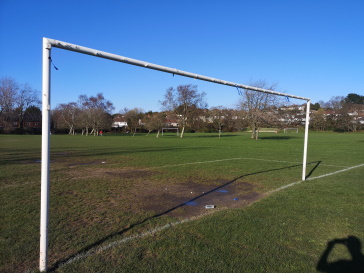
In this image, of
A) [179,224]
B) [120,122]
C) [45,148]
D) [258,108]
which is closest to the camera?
[45,148]

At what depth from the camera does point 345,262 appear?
11.5 ft

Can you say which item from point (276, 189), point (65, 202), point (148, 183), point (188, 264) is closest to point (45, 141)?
point (188, 264)

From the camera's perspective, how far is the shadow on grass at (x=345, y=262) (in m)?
3.32

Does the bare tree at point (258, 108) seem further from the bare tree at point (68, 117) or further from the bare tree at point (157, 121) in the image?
the bare tree at point (68, 117)

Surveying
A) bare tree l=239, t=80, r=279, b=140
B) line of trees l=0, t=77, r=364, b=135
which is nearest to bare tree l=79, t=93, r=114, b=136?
line of trees l=0, t=77, r=364, b=135

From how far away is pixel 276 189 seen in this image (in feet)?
26.0

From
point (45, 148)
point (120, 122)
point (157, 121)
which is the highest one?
point (157, 121)

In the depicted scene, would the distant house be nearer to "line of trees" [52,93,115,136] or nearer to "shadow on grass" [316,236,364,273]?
"line of trees" [52,93,115,136]

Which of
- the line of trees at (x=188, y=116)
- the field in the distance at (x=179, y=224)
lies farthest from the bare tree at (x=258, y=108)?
the field in the distance at (x=179, y=224)

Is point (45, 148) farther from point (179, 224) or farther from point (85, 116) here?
point (85, 116)

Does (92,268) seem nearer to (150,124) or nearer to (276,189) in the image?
(276,189)

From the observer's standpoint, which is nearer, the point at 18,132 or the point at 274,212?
the point at 274,212

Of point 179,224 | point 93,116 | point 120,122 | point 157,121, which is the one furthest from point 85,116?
point 179,224

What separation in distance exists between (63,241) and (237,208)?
3.53m
